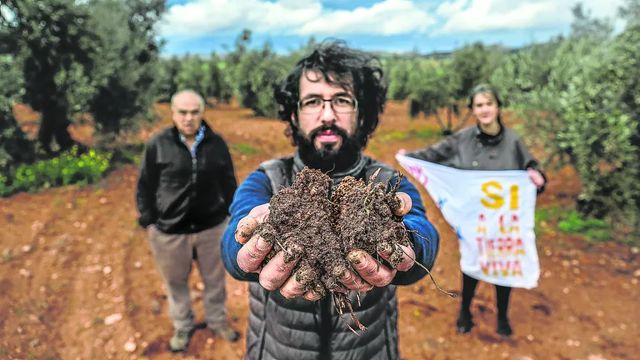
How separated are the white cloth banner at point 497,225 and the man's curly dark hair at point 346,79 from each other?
1.97 meters

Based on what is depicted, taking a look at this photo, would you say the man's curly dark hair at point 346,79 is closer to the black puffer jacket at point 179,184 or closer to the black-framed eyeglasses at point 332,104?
the black-framed eyeglasses at point 332,104

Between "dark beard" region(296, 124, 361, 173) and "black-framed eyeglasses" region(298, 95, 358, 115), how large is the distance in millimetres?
142

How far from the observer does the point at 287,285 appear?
5.69 ft

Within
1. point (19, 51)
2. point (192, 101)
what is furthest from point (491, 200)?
point (19, 51)

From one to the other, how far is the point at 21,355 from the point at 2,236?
3647 mm

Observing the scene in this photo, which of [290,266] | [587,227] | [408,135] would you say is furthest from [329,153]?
[408,135]

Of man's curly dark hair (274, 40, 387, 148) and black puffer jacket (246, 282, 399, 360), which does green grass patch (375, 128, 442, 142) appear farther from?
black puffer jacket (246, 282, 399, 360)

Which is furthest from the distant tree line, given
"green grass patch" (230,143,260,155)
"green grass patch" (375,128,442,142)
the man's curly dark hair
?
the man's curly dark hair

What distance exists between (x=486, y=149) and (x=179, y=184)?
3382 mm

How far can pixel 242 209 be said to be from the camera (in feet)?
7.51

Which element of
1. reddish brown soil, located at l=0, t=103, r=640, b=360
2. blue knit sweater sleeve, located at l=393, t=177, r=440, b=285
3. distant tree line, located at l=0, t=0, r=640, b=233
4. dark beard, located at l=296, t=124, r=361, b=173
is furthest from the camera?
distant tree line, located at l=0, t=0, r=640, b=233

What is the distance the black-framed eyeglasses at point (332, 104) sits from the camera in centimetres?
265

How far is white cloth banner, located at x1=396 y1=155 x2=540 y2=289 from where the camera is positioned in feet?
15.2

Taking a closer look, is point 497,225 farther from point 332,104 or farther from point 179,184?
point 179,184
